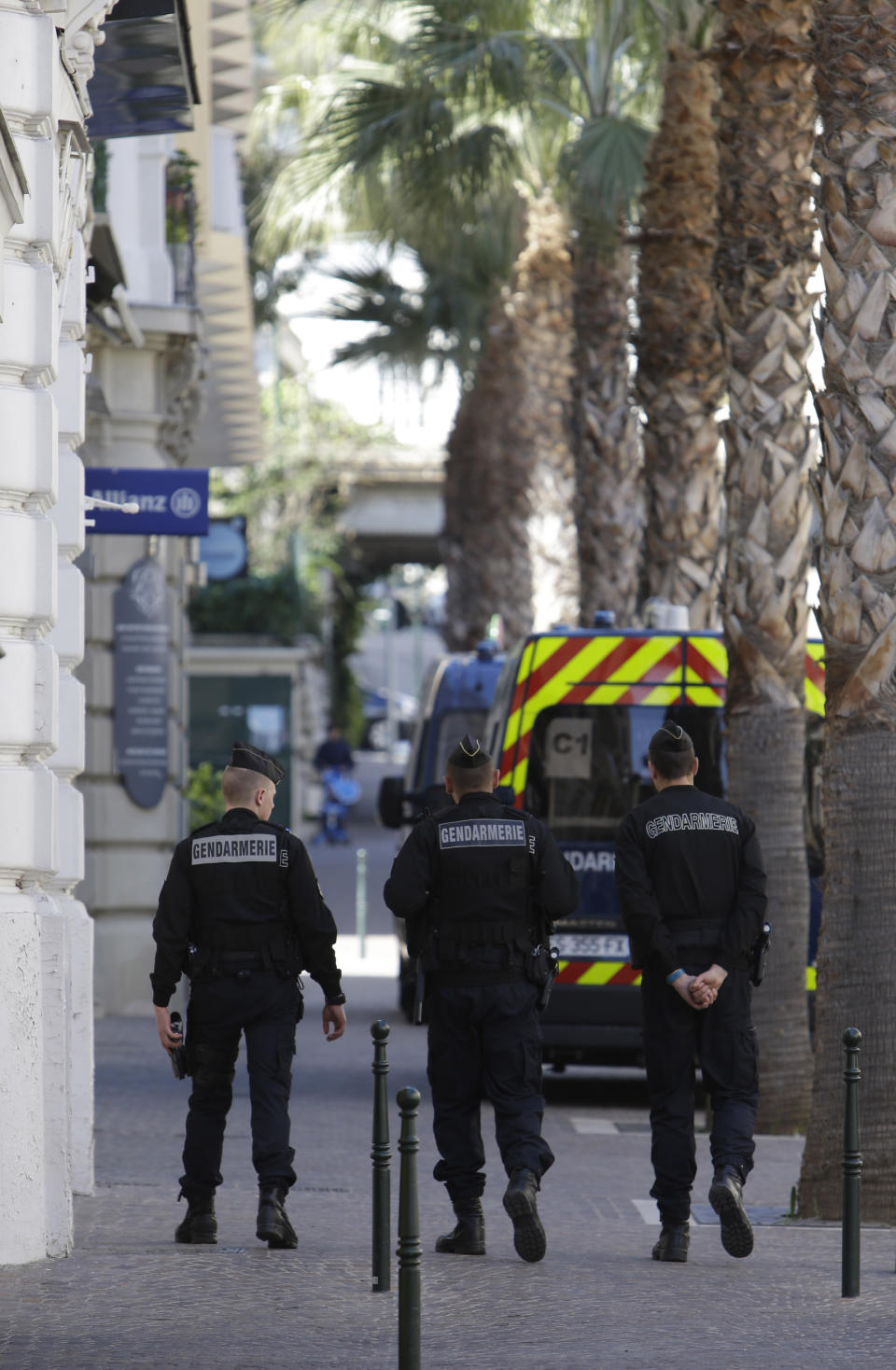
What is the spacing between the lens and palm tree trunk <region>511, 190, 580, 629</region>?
24.7 metres

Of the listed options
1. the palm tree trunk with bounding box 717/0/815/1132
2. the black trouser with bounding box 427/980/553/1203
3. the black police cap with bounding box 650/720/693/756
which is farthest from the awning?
the black trouser with bounding box 427/980/553/1203

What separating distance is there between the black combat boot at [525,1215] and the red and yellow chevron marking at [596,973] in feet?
17.5

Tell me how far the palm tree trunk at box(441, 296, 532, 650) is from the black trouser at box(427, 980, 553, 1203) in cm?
1831

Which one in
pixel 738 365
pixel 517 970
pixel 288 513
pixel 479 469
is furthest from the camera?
pixel 288 513

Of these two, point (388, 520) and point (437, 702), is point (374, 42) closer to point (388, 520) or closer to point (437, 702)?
point (437, 702)

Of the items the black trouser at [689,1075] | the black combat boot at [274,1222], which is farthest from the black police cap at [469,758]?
the black combat boot at [274,1222]

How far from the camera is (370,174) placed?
2183cm

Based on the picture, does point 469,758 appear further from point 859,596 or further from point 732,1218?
point 859,596

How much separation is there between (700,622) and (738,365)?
15.1ft

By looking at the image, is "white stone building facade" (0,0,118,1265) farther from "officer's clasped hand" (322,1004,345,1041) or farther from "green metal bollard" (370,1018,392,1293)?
"green metal bollard" (370,1018,392,1293)

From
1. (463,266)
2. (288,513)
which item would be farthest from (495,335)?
(288,513)

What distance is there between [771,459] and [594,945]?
2977mm

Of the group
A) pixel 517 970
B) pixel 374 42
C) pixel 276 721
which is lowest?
pixel 276 721

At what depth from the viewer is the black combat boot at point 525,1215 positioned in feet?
25.4
